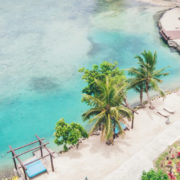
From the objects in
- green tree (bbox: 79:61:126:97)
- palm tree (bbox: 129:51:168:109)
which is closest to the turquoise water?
green tree (bbox: 79:61:126:97)

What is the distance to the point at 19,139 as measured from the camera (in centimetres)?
3522

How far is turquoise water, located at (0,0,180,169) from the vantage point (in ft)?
128

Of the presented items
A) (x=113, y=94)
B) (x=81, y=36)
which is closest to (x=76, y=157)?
(x=113, y=94)

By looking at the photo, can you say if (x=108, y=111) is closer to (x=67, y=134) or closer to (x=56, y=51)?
(x=67, y=134)

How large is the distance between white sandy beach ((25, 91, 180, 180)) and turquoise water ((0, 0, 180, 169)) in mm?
6744

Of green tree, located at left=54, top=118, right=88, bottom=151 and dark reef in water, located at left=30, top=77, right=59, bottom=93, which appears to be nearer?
green tree, located at left=54, top=118, right=88, bottom=151

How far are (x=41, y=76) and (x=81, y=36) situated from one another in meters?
18.5

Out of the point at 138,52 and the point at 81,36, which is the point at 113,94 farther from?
the point at 81,36

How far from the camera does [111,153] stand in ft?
97.4

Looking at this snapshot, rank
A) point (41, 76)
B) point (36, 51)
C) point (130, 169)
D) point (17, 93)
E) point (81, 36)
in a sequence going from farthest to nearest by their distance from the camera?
point (81, 36) → point (36, 51) → point (41, 76) → point (17, 93) → point (130, 169)

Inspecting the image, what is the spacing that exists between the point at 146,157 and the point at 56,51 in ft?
112

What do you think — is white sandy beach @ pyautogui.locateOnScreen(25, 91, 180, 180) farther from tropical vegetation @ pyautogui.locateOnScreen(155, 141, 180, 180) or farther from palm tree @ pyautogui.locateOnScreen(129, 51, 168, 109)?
palm tree @ pyautogui.locateOnScreen(129, 51, 168, 109)

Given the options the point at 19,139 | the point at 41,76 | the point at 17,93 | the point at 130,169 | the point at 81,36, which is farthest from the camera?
the point at 81,36

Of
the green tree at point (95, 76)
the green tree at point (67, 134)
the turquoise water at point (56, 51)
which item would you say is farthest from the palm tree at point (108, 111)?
the turquoise water at point (56, 51)
